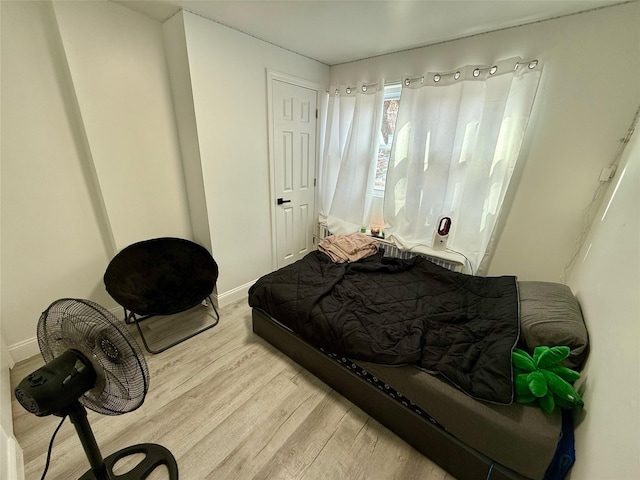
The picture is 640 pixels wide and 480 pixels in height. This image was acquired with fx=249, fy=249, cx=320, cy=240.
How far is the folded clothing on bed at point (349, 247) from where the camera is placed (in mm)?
2326

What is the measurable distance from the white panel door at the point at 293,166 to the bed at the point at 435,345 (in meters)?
0.93

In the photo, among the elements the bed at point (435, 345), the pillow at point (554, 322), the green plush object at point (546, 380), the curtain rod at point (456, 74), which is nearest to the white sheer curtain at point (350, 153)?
the curtain rod at point (456, 74)

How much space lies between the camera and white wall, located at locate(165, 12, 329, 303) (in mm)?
1850

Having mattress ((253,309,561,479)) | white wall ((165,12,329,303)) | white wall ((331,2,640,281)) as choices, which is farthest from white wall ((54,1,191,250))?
white wall ((331,2,640,281))

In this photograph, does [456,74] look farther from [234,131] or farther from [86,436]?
[86,436]

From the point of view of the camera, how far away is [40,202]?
1.66 meters

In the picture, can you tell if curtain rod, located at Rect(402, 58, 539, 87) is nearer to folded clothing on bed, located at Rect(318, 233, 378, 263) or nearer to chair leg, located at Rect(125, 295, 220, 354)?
folded clothing on bed, located at Rect(318, 233, 378, 263)

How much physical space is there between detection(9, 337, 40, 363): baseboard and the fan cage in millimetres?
1492

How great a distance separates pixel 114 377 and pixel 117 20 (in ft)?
7.22

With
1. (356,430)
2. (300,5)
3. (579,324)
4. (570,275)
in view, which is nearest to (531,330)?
(579,324)

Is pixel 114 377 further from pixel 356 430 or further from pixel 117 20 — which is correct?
pixel 117 20

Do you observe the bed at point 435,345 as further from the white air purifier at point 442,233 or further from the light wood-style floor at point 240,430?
the white air purifier at point 442,233

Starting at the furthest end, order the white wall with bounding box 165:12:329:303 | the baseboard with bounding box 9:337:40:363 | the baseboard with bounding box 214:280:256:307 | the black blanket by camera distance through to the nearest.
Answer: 1. the baseboard with bounding box 214:280:256:307
2. the white wall with bounding box 165:12:329:303
3. the baseboard with bounding box 9:337:40:363
4. the black blanket

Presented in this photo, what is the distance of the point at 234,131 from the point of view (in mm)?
2139
